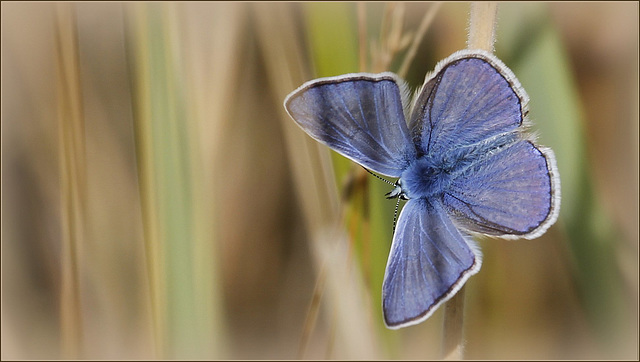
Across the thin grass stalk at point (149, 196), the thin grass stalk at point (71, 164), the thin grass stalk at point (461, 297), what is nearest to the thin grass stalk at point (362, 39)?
the thin grass stalk at point (461, 297)

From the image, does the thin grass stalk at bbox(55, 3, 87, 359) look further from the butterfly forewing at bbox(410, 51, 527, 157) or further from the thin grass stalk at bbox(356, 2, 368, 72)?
the butterfly forewing at bbox(410, 51, 527, 157)

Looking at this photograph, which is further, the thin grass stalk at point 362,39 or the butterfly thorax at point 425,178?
the thin grass stalk at point 362,39

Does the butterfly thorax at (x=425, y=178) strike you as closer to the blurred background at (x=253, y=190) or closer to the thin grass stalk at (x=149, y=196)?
the blurred background at (x=253, y=190)

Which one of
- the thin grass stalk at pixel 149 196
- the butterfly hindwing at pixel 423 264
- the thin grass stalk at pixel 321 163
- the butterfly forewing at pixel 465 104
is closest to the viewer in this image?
the butterfly hindwing at pixel 423 264

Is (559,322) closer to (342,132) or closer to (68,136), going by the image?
(342,132)

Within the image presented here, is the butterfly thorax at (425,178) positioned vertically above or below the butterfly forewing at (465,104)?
below

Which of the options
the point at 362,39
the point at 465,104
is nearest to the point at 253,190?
the point at 362,39
